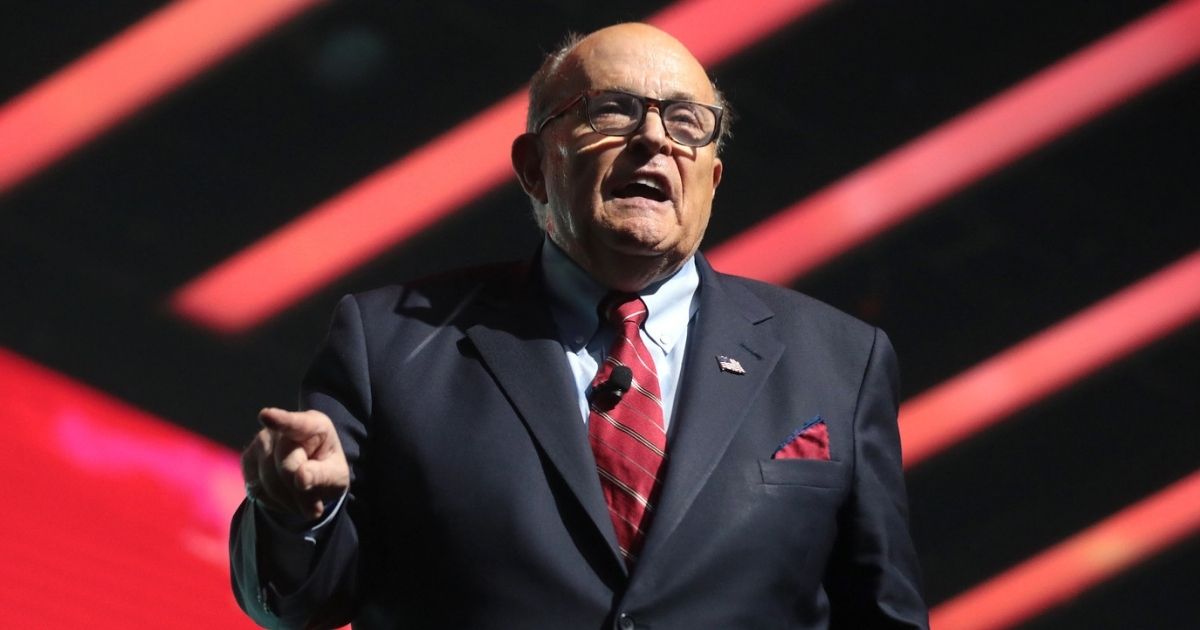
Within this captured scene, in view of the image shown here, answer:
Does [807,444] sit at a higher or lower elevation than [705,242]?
higher

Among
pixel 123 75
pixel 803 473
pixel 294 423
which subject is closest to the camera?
pixel 294 423

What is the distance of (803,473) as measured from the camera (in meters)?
1.79

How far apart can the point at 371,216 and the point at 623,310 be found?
1210 millimetres

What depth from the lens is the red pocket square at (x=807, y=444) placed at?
180cm

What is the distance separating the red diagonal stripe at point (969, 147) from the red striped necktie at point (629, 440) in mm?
1483

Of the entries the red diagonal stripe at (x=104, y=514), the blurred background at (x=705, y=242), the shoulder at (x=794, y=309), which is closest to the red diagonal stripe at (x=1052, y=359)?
the blurred background at (x=705, y=242)

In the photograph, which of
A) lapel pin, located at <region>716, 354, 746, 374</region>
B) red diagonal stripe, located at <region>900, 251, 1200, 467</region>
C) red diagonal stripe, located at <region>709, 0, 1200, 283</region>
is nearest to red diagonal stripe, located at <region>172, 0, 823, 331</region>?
red diagonal stripe, located at <region>709, 0, 1200, 283</region>

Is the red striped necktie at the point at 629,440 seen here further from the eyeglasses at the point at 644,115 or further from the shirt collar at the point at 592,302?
the eyeglasses at the point at 644,115

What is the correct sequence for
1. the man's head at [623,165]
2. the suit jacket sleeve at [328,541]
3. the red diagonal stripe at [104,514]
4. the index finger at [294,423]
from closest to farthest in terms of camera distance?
the index finger at [294,423] < the suit jacket sleeve at [328,541] < the man's head at [623,165] < the red diagonal stripe at [104,514]

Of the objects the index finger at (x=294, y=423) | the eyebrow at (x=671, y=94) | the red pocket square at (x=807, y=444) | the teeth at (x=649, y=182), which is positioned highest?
the eyebrow at (x=671, y=94)

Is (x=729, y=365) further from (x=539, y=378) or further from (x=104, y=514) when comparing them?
(x=104, y=514)

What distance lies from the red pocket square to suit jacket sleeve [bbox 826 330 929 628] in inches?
1.7

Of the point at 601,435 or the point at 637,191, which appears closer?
the point at 601,435

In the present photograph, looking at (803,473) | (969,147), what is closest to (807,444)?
(803,473)
